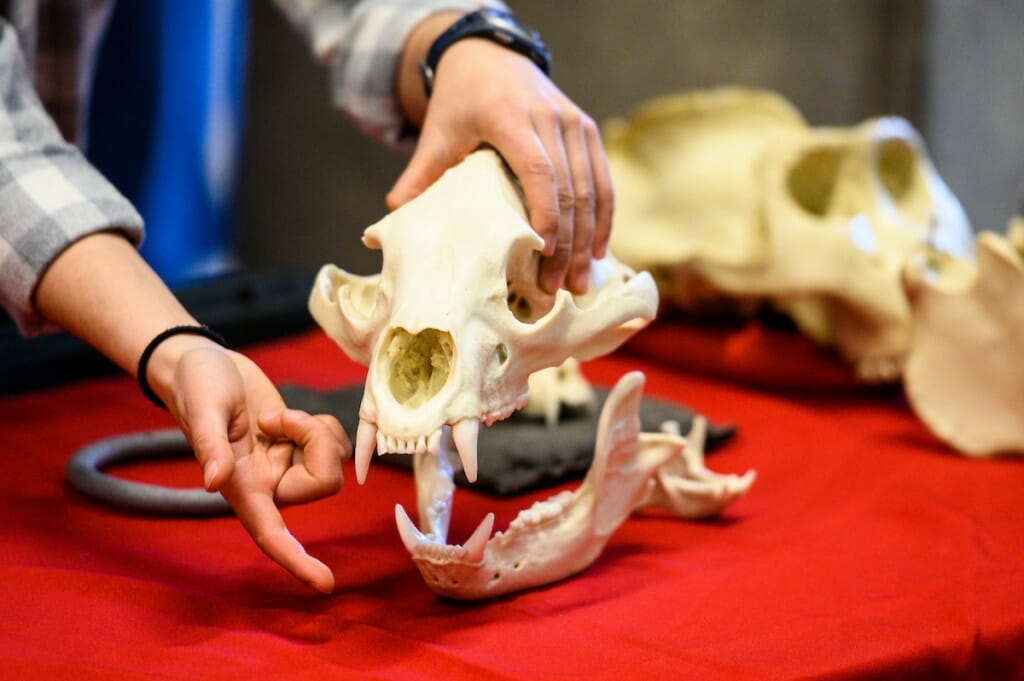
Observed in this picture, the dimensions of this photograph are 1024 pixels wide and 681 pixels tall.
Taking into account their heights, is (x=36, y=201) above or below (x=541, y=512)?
above

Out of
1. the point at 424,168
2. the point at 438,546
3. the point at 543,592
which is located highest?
the point at 424,168

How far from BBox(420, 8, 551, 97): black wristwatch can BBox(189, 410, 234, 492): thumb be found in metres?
0.54

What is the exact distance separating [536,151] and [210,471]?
1.44ft

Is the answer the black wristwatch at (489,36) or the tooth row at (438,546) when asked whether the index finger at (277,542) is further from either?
the black wristwatch at (489,36)

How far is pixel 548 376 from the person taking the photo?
1487mm

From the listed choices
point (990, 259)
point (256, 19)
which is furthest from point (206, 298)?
point (256, 19)

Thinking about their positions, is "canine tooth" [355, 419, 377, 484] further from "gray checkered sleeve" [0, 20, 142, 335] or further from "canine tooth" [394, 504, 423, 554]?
"gray checkered sleeve" [0, 20, 142, 335]

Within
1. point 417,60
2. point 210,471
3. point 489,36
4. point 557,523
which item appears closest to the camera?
point 210,471

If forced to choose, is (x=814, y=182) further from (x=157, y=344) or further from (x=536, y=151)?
(x=157, y=344)

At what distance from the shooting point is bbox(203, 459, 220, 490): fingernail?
2.69 ft

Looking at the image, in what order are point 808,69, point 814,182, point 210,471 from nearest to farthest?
point 210,471 < point 814,182 < point 808,69

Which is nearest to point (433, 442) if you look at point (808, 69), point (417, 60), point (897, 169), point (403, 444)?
point (403, 444)

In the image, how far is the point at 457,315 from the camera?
916 mm

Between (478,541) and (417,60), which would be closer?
(478,541)
